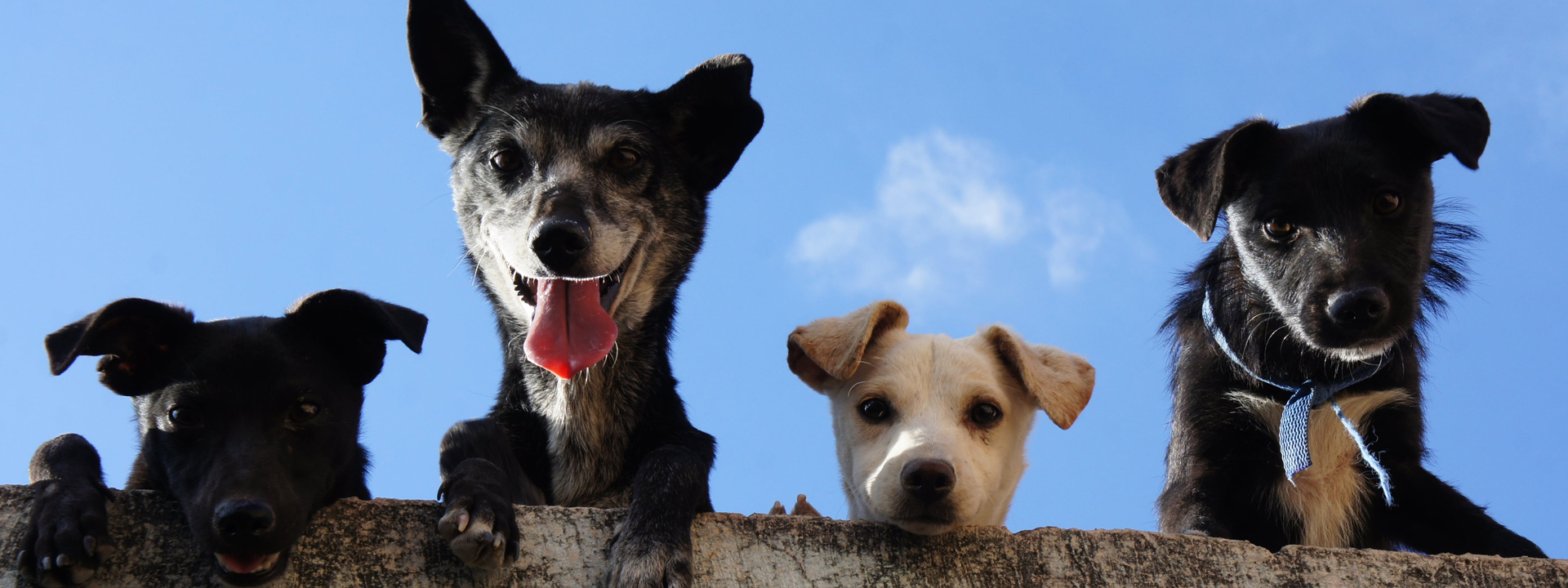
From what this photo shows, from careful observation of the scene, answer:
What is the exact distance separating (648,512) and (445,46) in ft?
8.58

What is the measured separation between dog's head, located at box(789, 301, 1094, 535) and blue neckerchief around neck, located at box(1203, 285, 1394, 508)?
0.75m

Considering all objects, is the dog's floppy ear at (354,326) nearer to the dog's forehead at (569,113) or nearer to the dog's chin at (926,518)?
the dog's forehead at (569,113)

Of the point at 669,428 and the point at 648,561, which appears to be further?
the point at 669,428

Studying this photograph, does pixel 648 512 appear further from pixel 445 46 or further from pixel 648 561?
pixel 445 46

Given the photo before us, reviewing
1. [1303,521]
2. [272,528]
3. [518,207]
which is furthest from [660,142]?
[1303,521]

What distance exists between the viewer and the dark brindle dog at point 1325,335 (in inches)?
175

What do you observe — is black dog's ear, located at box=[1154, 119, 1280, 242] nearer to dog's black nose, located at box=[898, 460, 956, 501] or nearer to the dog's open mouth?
dog's black nose, located at box=[898, 460, 956, 501]

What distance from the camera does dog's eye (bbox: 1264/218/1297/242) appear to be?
4.68 m

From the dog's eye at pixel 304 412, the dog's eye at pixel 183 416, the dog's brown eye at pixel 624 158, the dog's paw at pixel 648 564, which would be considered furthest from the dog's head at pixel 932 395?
the dog's eye at pixel 183 416

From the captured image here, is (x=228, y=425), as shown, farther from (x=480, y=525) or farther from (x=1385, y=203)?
(x=1385, y=203)

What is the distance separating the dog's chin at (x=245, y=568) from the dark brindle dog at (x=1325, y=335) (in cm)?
314

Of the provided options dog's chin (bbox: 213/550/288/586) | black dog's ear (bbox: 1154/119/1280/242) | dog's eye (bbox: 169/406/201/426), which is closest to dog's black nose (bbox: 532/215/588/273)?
dog's eye (bbox: 169/406/201/426)

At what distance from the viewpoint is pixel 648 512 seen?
3.55 meters

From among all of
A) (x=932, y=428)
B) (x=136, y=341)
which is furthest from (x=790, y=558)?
(x=136, y=341)
